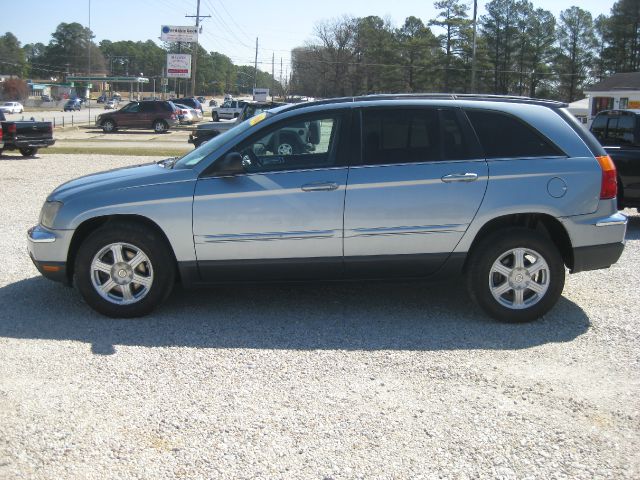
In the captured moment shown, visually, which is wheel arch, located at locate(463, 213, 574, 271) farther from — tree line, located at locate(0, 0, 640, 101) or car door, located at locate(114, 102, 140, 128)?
tree line, located at locate(0, 0, 640, 101)

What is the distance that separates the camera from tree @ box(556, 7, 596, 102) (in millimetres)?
87750

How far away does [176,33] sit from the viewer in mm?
78375

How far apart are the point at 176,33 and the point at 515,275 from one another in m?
78.6

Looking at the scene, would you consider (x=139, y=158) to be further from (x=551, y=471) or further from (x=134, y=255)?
(x=551, y=471)

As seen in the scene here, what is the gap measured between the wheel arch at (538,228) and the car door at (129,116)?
3752 cm

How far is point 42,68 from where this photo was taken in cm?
16012

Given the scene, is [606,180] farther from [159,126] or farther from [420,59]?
[420,59]

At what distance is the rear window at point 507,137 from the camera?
222 inches

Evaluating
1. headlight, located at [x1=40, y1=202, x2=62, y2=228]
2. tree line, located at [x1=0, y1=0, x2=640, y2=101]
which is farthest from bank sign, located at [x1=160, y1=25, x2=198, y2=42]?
headlight, located at [x1=40, y1=202, x2=62, y2=228]

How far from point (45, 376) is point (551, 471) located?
3.13 m

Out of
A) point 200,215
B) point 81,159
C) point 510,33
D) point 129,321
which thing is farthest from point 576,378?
point 510,33

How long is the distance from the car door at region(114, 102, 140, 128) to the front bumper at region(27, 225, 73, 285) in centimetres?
3648

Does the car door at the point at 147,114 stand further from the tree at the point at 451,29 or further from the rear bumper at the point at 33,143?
the tree at the point at 451,29

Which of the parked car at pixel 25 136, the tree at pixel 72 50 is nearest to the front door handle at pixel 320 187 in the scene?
the parked car at pixel 25 136
